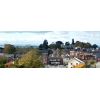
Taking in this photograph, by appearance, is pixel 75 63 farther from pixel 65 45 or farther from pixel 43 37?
pixel 43 37

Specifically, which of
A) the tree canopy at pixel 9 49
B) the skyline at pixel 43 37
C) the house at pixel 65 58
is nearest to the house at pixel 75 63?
the house at pixel 65 58

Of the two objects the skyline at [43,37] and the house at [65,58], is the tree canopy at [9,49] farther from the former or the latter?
the house at [65,58]

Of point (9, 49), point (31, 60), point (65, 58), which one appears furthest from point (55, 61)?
point (9, 49)

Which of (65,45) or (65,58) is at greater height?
(65,45)

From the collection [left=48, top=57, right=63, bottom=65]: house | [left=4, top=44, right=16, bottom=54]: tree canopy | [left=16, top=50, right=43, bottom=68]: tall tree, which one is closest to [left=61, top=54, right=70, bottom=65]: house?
[left=48, top=57, right=63, bottom=65]: house

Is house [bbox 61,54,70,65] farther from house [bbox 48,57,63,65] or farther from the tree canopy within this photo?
the tree canopy
